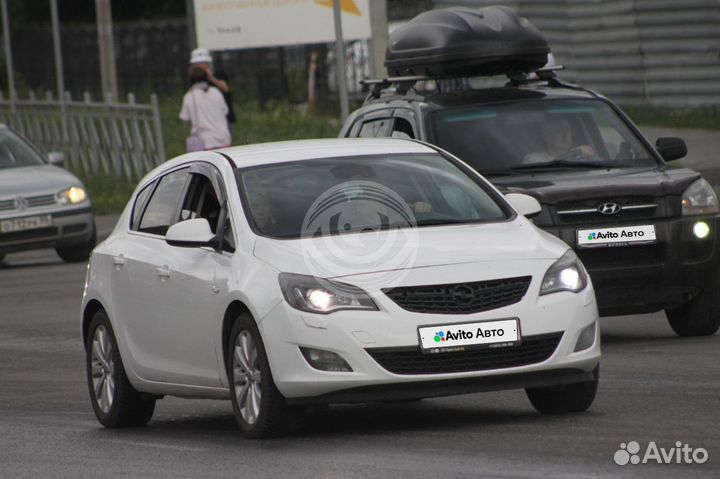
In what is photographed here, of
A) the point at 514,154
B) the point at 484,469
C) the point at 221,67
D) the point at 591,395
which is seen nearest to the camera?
the point at 484,469

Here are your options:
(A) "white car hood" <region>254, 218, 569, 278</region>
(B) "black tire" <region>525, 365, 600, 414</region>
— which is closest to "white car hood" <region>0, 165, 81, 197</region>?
(A) "white car hood" <region>254, 218, 569, 278</region>

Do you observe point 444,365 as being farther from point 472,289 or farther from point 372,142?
point 372,142

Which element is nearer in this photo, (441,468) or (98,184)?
(441,468)

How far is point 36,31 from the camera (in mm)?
59125

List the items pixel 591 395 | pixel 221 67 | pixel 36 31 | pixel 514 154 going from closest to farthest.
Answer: pixel 591 395
pixel 514 154
pixel 221 67
pixel 36 31

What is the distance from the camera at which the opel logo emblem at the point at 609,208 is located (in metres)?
12.9

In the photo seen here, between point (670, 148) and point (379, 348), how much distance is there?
586 centimetres

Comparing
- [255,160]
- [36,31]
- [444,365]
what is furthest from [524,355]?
[36,31]

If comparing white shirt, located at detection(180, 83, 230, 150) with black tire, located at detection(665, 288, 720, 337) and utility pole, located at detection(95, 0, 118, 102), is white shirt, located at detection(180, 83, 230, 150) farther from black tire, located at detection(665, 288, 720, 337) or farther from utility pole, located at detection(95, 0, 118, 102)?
utility pole, located at detection(95, 0, 118, 102)

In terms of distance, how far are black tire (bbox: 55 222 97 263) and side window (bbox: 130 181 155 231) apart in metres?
12.1

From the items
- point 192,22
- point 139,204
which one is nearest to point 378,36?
point 192,22

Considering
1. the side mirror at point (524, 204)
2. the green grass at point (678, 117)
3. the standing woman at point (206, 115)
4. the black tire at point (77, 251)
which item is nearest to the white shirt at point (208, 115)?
the standing woman at point (206, 115)

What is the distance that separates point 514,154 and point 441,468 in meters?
5.94

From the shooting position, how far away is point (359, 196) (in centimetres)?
1020
